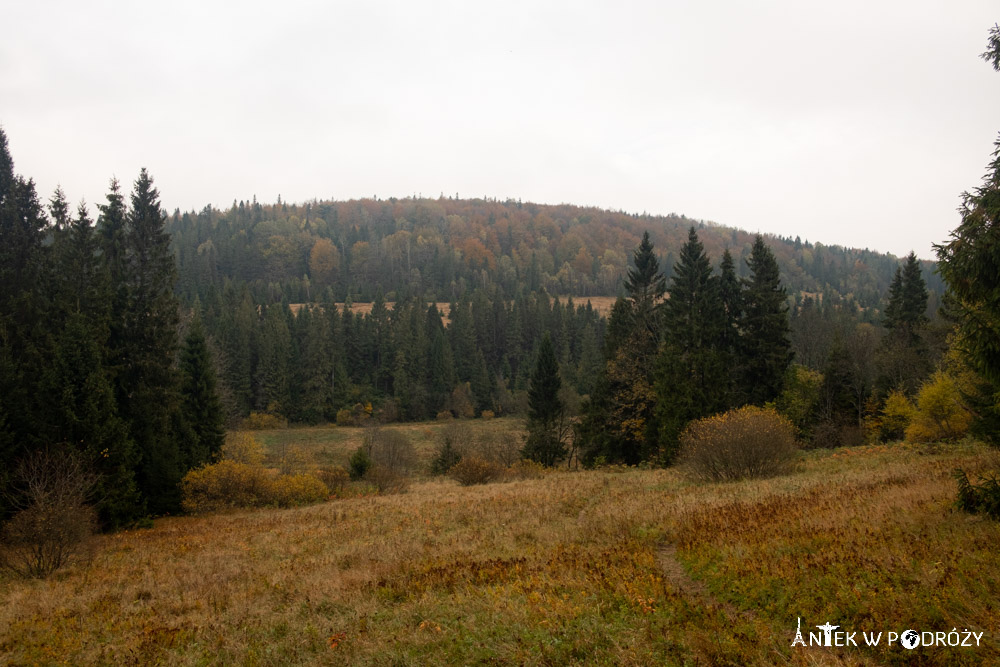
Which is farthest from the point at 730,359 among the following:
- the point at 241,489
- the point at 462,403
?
the point at 462,403

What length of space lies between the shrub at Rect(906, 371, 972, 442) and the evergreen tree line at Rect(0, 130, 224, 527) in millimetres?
37621

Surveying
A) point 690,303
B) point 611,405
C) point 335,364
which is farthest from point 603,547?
point 335,364

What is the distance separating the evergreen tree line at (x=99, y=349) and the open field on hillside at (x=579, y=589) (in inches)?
338

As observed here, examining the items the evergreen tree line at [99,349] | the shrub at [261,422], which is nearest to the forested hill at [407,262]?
the shrub at [261,422]

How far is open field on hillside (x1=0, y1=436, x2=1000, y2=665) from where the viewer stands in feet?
18.2

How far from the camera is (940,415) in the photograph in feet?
87.8

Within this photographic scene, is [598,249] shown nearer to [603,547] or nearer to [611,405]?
[611,405]

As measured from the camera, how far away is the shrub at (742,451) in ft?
59.4

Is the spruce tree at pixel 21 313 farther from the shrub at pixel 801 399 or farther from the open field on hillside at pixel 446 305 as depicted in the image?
the open field on hillside at pixel 446 305

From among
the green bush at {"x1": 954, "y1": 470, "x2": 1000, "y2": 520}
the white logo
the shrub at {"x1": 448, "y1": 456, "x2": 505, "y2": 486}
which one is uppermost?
the green bush at {"x1": 954, "y1": 470, "x2": 1000, "y2": 520}

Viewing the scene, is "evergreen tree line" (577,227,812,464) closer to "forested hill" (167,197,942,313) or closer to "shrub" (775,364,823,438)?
"shrub" (775,364,823,438)

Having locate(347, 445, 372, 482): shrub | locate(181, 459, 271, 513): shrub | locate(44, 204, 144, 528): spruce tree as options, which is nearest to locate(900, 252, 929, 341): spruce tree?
locate(347, 445, 372, 482): shrub

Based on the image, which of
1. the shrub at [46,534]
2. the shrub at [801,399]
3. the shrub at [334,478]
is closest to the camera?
the shrub at [46,534]

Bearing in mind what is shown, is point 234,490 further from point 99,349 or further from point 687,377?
point 687,377
